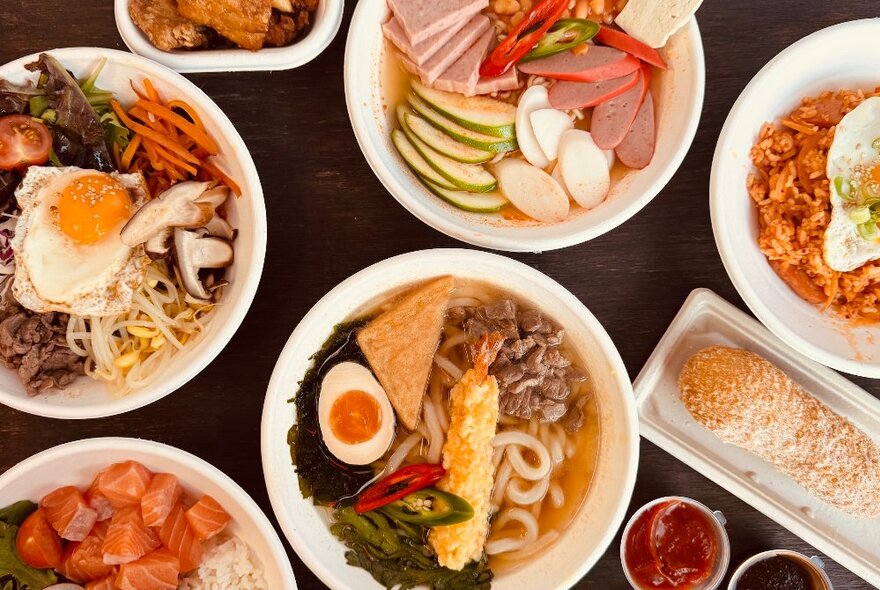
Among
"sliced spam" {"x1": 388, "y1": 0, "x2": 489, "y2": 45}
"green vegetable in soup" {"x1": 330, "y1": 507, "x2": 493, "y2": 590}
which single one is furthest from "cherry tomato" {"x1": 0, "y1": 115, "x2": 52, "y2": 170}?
"green vegetable in soup" {"x1": 330, "y1": 507, "x2": 493, "y2": 590}

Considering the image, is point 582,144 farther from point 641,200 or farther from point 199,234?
point 199,234

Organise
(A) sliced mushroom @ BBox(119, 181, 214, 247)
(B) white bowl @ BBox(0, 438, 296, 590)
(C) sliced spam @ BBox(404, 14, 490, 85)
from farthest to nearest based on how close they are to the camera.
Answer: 1. (C) sliced spam @ BBox(404, 14, 490, 85)
2. (B) white bowl @ BBox(0, 438, 296, 590)
3. (A) sliced mushroom @ BBox(119, 181, 214, 247)

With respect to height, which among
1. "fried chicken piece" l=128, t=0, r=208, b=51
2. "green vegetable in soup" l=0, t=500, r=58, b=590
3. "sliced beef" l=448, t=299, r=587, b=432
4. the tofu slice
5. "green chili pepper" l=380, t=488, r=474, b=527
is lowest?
"green vegetable in soup" l=0, t=500, r=58, b=590

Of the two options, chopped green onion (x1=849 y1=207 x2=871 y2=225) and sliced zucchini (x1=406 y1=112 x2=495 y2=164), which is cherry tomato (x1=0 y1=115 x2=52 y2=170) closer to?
sliced zucchini (x1=406 y1=112 x2=495 y2=164)

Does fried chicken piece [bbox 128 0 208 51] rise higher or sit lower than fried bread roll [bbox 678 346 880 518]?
higher

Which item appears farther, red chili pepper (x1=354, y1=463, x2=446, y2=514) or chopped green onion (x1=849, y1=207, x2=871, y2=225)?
red chili pepper (x1=354, y1=463, x2=446, y2=514)

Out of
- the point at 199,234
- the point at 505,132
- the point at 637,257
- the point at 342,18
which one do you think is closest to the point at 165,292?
the point at 199,234

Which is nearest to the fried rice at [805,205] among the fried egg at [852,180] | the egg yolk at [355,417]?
the fried egg at [852,180]

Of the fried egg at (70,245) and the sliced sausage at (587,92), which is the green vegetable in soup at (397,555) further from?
the sliced sausage at (587,92)
